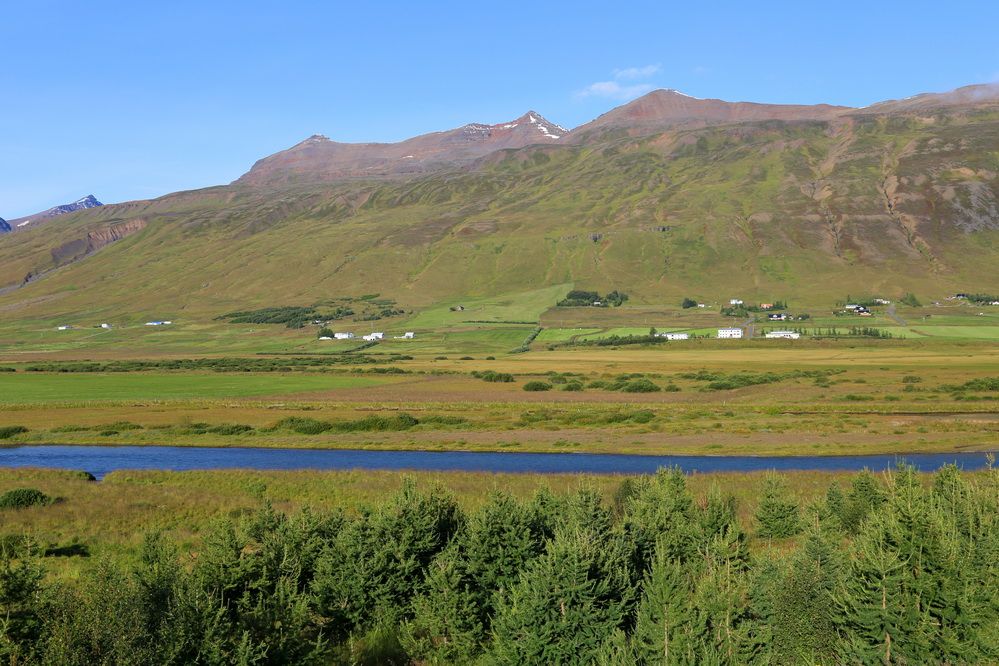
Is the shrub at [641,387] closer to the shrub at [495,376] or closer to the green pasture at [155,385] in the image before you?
the shrub at [495,376]

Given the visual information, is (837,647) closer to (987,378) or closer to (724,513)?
(724,513)

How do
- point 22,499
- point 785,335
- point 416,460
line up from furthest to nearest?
point 785,335 < point 416,460 < point 22,499

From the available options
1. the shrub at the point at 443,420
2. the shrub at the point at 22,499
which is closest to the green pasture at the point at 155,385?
the shrub at the point at 443,420

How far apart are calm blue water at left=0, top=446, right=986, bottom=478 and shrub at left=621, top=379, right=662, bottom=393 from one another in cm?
3748

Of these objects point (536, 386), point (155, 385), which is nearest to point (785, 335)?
point (536, 386)

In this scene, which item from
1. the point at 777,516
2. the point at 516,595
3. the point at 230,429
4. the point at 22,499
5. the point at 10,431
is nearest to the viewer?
the point at 516,595

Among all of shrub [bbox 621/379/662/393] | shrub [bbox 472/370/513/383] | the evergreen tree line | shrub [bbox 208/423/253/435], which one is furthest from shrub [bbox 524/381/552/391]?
the evergreen tree line

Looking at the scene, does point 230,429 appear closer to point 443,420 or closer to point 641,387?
point 443,420

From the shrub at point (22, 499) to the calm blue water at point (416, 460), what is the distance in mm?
16944

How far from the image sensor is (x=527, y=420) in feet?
268

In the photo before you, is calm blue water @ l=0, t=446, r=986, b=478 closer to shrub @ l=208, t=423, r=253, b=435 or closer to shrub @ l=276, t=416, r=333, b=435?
shrub @ l=208, t=423, r=253, b=435

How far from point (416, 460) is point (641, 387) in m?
47.6

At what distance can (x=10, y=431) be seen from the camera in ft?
252

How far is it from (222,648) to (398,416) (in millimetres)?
65606
